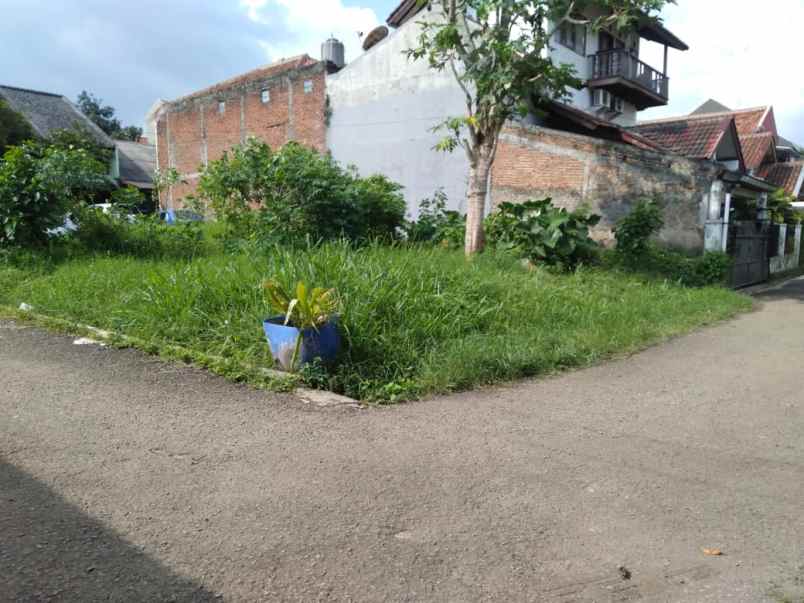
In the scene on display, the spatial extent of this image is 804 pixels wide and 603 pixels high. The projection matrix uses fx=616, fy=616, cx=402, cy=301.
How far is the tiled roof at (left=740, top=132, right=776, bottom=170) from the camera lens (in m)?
22.8

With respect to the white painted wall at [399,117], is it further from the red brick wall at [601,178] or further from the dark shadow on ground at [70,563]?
the dark shadow on ground at [70,563]

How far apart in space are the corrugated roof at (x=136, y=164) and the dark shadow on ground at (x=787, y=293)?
100ft

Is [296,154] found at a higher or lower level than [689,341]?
higher

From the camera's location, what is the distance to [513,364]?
5305 millimetres

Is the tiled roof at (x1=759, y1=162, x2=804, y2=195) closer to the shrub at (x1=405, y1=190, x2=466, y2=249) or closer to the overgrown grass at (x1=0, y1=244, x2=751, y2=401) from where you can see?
the shrub at (x1=405, y1=190, x2=466, y2=249)

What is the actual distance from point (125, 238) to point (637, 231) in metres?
9.13

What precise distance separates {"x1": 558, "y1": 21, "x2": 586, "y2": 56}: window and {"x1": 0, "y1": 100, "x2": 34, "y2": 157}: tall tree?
22.0 meters

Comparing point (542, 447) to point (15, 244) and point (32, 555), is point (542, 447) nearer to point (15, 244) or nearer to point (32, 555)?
point (32, 555)

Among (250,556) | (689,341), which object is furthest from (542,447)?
(689,341)

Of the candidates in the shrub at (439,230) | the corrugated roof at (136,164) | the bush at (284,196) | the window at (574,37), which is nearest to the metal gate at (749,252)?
the shrub at (439,230)

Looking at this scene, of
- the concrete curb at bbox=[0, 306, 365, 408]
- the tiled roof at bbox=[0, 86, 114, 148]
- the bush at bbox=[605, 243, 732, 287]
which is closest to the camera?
the concrete curb at bbox=[0, 306, 365, 408]

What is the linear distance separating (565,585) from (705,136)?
1723cm

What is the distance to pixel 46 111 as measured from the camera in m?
33.8

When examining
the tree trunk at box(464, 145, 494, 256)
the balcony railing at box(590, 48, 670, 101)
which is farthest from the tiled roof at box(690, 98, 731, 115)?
the tree trunk at box(464, 145, 494, 256)
